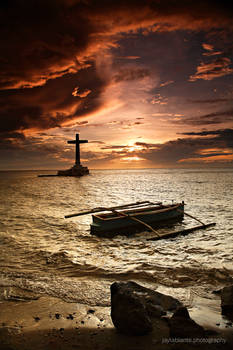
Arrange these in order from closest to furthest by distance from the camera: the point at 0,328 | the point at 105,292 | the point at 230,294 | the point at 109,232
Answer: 1. the point at 0,328
2. the point at 230,294
3. the point at 105,292
4. the point at 109,232

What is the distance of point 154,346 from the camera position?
3.42 metres

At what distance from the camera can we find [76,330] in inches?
153

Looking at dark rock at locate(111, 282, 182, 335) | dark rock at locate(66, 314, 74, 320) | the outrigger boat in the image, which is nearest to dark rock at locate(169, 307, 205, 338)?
dark rock at locate(111, 282, 182, 335)

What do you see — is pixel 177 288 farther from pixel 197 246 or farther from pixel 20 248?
pixel 20 248

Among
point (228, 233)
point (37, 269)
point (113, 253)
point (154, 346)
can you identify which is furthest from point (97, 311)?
point (228, 233)

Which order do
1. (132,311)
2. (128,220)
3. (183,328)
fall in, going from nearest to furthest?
(183,328) < (132,311) < (128,220)

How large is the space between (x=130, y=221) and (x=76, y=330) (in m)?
8.04

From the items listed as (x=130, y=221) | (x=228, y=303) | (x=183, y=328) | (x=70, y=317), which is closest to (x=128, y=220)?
(x=130, y=221)

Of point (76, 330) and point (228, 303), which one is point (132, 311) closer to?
point (76, 330)

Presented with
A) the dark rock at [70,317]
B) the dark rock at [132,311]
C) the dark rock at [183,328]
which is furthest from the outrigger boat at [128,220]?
the dark rock at [183,328]

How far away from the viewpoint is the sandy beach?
136 inches

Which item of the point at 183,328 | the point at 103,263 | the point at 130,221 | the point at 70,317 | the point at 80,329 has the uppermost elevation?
the point at 183,328

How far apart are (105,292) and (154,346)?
2.55 meters

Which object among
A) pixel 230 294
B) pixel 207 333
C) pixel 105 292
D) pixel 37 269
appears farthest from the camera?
pixel 37 269
